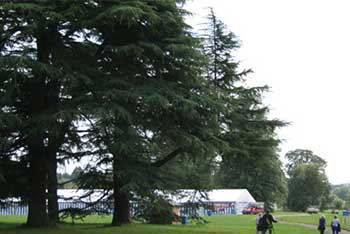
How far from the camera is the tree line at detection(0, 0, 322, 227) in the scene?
21.9m

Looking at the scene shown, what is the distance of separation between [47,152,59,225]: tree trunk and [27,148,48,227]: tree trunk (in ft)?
1.46

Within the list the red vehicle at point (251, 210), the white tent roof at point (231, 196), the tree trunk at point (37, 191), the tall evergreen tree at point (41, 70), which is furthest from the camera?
the white tent roof at point (231, 196)

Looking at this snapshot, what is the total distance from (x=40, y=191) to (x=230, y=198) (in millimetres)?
56321

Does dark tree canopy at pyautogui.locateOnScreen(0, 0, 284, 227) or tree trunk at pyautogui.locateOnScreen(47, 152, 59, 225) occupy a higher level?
dark tree canopy at pyautogui.locateOnScreen(0, 0, 284, 227)

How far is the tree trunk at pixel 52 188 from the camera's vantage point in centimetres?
2720

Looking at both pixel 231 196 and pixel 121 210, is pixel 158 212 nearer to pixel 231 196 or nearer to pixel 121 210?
pixel 121 210

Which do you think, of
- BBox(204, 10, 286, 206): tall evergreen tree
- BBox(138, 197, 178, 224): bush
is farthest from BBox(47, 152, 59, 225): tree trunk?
BBox(204, 10, 286, 206): tall evergreen tree

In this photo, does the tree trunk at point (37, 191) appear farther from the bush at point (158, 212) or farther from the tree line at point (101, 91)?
A: the bush at point (158, 212)

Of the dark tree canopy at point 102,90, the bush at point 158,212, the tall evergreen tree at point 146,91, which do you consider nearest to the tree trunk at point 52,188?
the dark tree canopy at point 102,90

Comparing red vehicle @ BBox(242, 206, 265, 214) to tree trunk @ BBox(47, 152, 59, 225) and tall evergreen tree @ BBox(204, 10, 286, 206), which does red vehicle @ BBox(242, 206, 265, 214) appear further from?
tree trunk @ BBox(47, 152, 59, 225)

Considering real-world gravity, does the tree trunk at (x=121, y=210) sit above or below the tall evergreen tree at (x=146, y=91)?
below

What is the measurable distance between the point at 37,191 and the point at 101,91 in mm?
7364

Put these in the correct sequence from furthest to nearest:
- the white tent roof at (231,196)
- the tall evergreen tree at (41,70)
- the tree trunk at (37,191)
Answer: the white tent roof at (231,196) → the tree trunk at (37,191) → the tall evergreen tree at (41,70)

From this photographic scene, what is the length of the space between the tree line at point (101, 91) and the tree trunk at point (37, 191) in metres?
0.05
